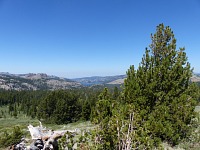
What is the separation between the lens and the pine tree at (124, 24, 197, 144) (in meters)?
11.5

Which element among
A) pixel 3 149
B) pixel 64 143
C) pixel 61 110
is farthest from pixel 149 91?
pixel 61 110

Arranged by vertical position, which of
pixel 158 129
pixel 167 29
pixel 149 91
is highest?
pixel 167 29

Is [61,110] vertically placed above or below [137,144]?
below

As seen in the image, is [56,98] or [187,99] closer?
[187,99]

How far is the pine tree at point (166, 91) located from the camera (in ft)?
37.7

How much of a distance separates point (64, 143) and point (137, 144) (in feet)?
10.4

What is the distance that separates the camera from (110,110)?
9375 millimetres

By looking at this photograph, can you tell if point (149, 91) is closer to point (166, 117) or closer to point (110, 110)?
point (166, 117)

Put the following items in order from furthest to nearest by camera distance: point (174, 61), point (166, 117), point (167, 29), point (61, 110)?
point (61, 110) < point (167, 29) < point (174, 61) < point (166, 117)

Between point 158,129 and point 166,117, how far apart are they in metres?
1.55

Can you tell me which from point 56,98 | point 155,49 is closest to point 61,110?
point 56,98

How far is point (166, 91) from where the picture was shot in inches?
495

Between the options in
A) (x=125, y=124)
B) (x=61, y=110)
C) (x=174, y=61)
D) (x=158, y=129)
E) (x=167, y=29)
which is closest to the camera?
(x=125, y=124)

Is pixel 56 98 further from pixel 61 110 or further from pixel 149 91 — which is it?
pixel 149 91
